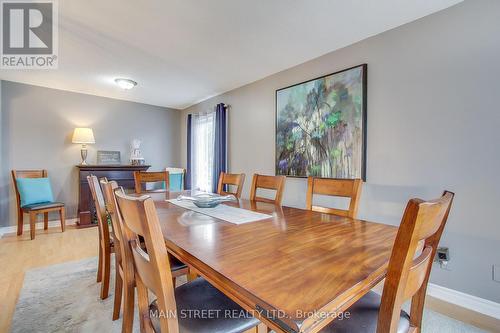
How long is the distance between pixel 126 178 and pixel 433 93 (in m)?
4.53

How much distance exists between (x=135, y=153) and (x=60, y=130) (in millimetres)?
1201

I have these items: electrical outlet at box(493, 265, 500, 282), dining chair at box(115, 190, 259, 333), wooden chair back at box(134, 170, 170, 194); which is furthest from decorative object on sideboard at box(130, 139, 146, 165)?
electrical outlet at box(493, 265, 500, 282)

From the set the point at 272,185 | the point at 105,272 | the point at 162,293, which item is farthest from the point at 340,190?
the point at 105,272

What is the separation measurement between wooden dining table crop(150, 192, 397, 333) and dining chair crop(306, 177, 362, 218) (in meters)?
0.19

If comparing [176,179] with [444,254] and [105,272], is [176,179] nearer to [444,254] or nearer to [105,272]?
[105,272]

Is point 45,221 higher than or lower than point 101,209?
lower

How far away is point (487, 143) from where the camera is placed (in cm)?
166

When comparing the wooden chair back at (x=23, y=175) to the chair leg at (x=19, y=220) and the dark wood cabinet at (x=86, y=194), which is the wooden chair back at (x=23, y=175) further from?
the dark wood cabinet at (x=86, y=194)

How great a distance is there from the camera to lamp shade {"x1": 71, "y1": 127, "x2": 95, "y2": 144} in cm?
391

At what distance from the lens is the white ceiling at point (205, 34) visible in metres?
1.84

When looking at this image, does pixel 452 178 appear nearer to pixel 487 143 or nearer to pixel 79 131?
pixel 487 143

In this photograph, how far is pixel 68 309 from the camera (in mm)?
1729

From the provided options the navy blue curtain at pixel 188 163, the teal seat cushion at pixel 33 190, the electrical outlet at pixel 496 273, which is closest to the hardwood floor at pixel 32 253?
the teal seat cushion at pixel 33 190

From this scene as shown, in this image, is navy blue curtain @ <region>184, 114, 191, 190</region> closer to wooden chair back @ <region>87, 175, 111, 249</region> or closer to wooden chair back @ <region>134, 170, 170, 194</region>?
wooden chair back @ <region>134, 170, 170, 194</region>
